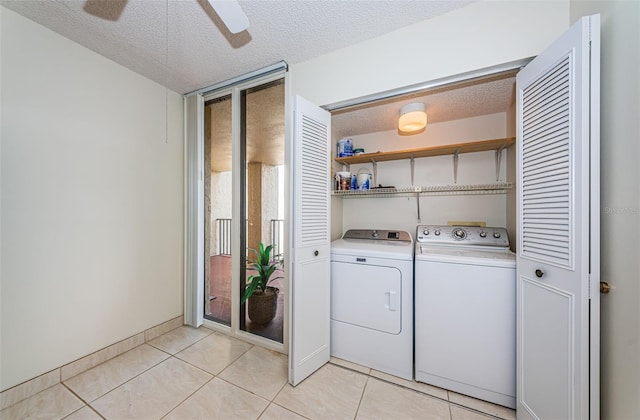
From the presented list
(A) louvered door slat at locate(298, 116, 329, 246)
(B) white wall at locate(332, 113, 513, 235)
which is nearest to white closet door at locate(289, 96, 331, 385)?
(A) louvered door slat at locate(298, 116, 329, 246)

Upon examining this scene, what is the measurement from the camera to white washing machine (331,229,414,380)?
168cm

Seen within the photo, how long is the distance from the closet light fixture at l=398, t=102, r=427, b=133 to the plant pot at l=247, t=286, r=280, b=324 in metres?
2.14

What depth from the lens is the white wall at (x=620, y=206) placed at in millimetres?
853

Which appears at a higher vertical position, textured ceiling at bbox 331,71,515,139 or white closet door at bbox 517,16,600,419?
textured ceiling at bbox 331,71,515,139

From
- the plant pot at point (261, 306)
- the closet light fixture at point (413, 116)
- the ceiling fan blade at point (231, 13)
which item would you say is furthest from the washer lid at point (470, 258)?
the ceiling fan blade at point (231, 13)

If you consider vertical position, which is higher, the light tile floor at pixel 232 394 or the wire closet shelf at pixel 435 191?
the wire closet shelf at pixel 435 191

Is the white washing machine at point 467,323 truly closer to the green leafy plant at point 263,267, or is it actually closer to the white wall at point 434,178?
the white wall at point 434,178

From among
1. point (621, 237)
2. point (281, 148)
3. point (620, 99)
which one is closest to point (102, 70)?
point (281, 148)

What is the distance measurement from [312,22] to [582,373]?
2.38 m

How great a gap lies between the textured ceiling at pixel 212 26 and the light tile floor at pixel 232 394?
253 cm

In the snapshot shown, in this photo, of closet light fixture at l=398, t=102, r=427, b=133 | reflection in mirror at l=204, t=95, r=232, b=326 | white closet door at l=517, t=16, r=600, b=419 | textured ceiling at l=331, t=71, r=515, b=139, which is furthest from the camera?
reflection in mirror at l=204, t=95, r=232, b=326

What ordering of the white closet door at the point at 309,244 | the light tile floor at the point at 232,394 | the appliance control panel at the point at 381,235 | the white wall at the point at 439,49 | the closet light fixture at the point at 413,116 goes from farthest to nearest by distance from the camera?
the appliance control panel at the point at 381,235 → the closet light fixture at the point at 413,116 → the white closet door at the point at 309,244 → the light tile floor at the point at 232,394 → the white wall at the point at 439,49

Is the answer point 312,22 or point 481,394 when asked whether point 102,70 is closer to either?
point 312,22

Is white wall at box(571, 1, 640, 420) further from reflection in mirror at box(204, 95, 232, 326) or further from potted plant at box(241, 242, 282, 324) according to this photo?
reflection in mirror at box(204, 95, 232, 326)
